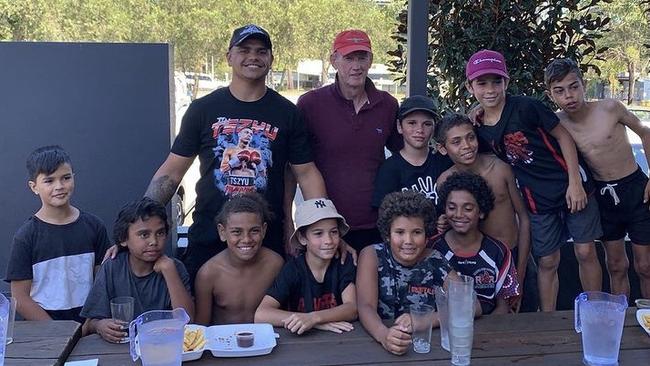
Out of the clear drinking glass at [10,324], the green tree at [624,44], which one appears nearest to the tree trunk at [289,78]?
the green tree at [624,44]

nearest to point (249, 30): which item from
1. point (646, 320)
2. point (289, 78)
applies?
point (646, 320)

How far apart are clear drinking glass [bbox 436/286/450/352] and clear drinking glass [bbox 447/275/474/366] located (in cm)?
5

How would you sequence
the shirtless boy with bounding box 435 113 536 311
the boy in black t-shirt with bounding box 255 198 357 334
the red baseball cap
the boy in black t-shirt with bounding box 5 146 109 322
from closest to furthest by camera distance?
the boy in black t-shirt with bounding box 255 198 357 334, the boy in black t-shirt with bounding box 5 146 109 322, the shirtless boy with bounding box 435 113 536 311, the red baseball cap

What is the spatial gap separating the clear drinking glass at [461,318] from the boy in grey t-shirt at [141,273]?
1131 millimetres

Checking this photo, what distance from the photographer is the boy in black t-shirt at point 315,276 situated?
2.48m

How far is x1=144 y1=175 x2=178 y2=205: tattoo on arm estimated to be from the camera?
2.94 metres

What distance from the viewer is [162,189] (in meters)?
2.96


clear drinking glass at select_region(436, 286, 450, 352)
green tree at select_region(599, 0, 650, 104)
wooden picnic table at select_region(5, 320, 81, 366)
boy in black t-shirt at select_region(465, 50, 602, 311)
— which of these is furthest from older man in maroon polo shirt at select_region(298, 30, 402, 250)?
green tree at select_region(599, 0, 650, 104)

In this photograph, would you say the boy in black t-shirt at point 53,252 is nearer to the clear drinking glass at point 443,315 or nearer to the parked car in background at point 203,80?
the clear drinking glass at point 443,315

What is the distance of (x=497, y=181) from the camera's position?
316cm

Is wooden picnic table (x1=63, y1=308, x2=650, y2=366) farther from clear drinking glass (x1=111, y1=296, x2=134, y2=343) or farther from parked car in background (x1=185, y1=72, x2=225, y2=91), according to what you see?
parked car in background (x1=185, y1=72, x2=225, y2=91)

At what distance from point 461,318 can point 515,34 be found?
9.43ft

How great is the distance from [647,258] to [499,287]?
1466 mm

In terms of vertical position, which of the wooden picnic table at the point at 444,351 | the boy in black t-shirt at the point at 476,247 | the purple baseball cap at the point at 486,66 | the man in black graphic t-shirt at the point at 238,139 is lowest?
the wooden picnic table at the point at 444,351
